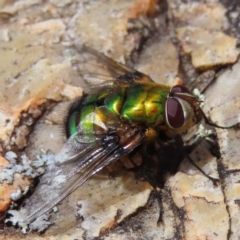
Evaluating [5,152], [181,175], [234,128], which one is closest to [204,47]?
[234,128]

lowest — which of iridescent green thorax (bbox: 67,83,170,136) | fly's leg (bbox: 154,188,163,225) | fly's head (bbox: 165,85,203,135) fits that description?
fly's leg (bbox: 154,188,163,225)

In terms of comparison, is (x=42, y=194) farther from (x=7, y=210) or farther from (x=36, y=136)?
(x=36, y=136)

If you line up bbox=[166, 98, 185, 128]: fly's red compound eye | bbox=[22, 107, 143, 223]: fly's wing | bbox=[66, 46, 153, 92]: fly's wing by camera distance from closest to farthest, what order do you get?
bbox=[22, 107, 143, 223]: fly's wing
bbox=[166, 98, 185, 128]: fly's red compound eye
bbox=[66, 46, 153, 92]: fly's wing

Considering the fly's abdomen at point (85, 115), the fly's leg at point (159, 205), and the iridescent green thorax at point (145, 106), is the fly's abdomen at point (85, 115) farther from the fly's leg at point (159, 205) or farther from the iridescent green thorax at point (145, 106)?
the fly's leg at point (159, 205)

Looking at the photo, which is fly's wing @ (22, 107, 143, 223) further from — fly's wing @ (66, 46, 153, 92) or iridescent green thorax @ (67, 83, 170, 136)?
fly's wing @ (66, 46, 153, 92)

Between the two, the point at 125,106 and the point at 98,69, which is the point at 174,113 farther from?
the point at 98,69

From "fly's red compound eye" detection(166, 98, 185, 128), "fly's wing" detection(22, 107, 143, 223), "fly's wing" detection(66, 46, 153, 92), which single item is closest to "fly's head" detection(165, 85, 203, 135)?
"fly's red compound eye" detection(166, 98, 185, 128)

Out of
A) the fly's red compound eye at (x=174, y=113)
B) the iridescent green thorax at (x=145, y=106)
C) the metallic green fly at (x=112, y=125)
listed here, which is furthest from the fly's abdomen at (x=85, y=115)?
the fly's red compound eye at (x=174, y=113)

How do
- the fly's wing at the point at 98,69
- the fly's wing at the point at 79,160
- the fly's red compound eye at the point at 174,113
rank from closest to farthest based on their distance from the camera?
the fly's wing at the point at 79,160 → the fly's red compound eye at the point at 174,113 → the fly's wing at the point at 98,69
